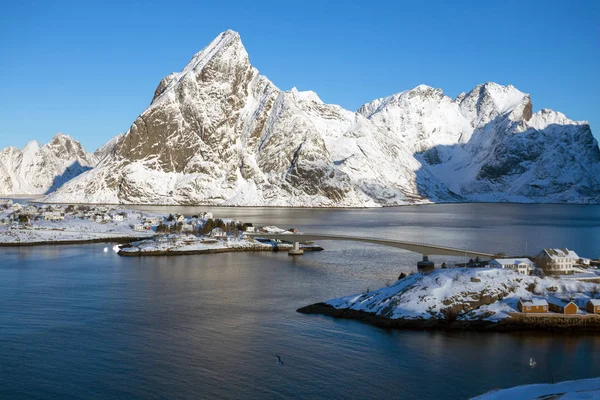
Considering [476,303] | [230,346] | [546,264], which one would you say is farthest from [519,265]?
[230,346]

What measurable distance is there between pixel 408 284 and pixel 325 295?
6591 mm

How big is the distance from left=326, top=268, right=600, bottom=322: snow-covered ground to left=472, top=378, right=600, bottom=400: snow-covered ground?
12016 mm

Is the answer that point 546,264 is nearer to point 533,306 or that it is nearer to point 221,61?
point 533,306

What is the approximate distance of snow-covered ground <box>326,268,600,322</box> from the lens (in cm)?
3562

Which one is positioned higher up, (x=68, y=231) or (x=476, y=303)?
(x=68, y=231)

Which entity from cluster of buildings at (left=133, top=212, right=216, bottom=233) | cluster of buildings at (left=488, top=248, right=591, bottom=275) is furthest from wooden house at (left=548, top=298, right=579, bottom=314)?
cluster of buildings at (left=133, top=212, right=216, bottom=233)

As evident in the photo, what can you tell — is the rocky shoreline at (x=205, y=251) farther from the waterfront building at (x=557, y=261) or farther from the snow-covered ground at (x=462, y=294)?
the snow-covered ground at (x=462, y=294)

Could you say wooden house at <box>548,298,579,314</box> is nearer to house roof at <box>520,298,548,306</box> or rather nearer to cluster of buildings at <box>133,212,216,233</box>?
house roof at <box>520,298,548,306</box>

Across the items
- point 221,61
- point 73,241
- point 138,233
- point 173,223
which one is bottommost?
point 73,241

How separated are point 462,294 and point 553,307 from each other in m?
5.05

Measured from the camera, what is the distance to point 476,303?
119 feet

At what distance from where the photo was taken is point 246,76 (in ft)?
655

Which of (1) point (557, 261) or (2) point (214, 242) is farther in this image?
(2) point (214, 242)

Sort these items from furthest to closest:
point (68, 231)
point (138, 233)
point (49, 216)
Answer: point (49, 216) < point (68, 231) < point (138, 233)
